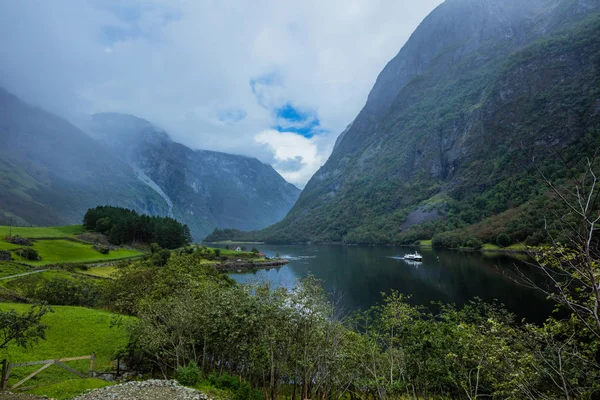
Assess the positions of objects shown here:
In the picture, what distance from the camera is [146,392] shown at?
16141 mm

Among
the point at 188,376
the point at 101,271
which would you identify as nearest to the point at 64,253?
the point at 101,271

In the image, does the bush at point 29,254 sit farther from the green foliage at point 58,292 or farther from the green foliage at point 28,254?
the green foliage at point 58,292

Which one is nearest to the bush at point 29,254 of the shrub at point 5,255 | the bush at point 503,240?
the shrub at point 5,255

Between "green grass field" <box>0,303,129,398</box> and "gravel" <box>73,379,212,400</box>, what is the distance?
251 centimetres

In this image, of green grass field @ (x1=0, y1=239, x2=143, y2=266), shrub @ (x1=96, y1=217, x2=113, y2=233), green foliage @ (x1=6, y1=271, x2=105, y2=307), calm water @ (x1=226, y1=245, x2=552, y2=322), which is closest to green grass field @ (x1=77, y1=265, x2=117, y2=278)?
green grass field @ (x1=0, y1=239, x2=143, y2=266)

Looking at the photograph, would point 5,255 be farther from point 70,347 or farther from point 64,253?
point 70,347

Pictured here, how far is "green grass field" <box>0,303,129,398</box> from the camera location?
62.9 ft

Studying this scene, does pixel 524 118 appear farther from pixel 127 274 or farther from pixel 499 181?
pixel 127 274

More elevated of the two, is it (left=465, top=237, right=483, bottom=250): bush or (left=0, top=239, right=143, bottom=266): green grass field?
(left=0, top=239, right=143, bottom=266): green grass field

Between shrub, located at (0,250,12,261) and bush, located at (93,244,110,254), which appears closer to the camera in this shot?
shrub, located at (0,250,12,261)

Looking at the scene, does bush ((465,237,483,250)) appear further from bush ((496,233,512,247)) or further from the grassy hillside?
the grassy hillside

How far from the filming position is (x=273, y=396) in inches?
761

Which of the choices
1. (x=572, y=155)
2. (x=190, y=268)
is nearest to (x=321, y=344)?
(x=190, y=268)

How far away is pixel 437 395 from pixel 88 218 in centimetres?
13993
